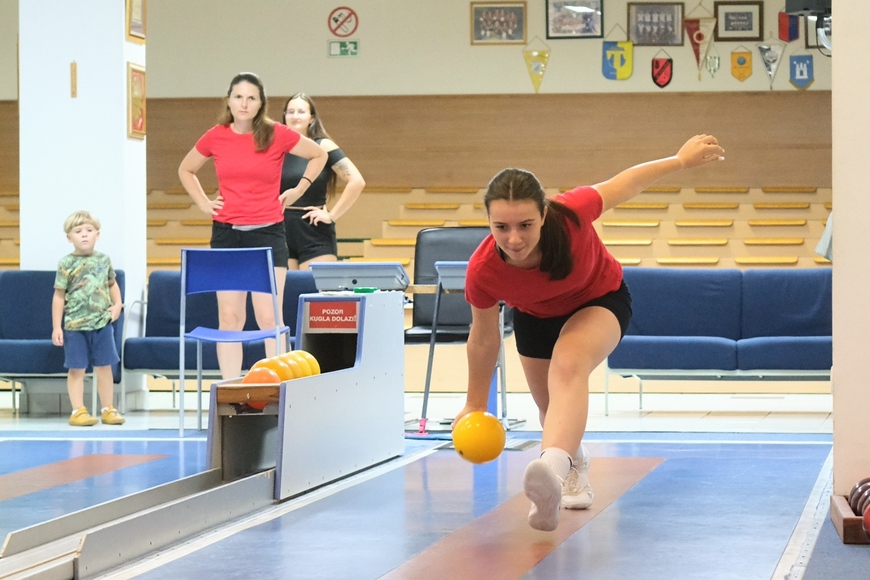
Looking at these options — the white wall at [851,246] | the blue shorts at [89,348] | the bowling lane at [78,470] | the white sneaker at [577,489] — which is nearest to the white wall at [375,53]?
the blue shorts at [89,348]

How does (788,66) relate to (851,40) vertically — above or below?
above

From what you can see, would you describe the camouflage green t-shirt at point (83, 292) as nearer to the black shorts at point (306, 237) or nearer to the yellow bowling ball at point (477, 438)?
the black shorts at point (306, 237)

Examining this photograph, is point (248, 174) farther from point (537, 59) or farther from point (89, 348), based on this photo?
point (537, 59)

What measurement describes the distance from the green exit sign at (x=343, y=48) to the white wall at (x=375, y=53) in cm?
6

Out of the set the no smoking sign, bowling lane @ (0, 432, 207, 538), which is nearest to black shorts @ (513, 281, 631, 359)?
bowling lane @ (0, 432, 207, 538)

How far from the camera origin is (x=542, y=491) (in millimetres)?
3064

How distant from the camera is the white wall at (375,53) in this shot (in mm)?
12695

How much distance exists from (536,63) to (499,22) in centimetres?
60

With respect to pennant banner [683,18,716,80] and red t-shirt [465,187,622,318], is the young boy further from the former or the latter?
pennant banner [683,18,716,80]

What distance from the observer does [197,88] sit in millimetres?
13172

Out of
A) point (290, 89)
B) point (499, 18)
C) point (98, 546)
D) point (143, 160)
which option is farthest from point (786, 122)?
point (98, 546)

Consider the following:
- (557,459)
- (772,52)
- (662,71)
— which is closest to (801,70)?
(772,52)

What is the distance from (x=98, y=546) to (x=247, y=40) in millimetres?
10460

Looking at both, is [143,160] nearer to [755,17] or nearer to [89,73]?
[89,73]
